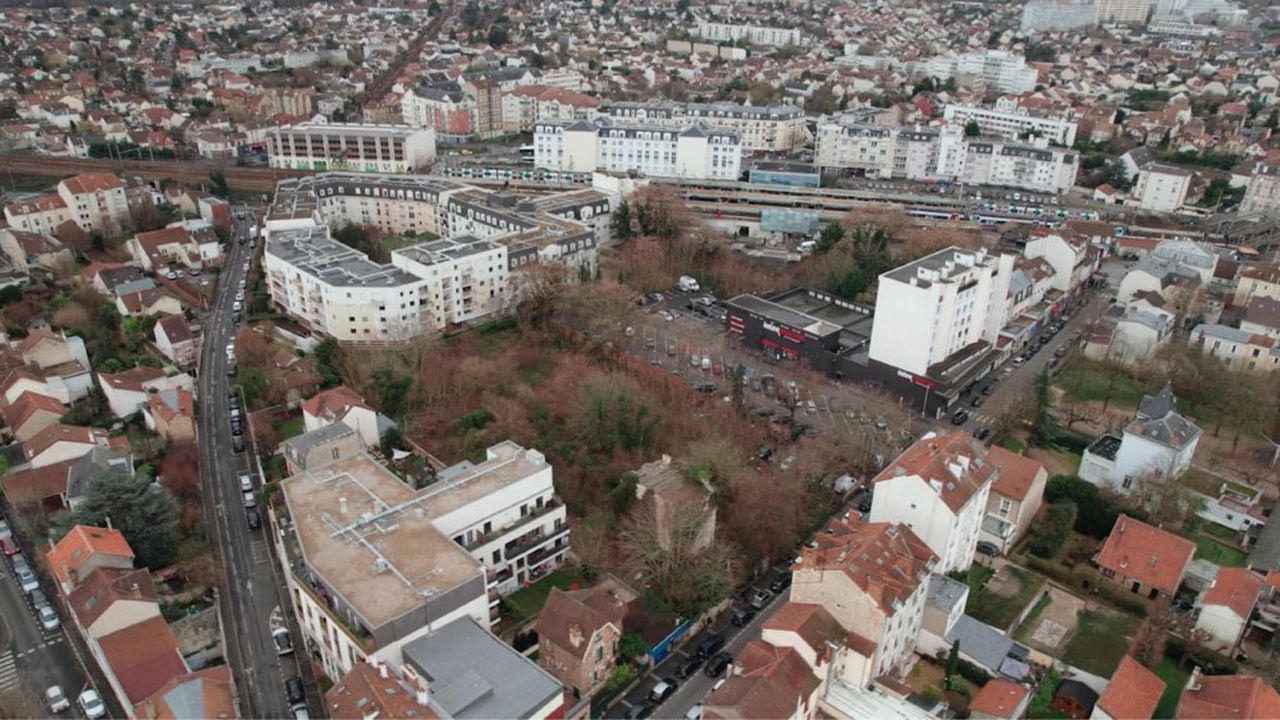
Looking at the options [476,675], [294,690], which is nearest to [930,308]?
[476,675]

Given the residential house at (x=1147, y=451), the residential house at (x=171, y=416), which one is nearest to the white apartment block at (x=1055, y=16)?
the residential house at (x=1147, y=451)

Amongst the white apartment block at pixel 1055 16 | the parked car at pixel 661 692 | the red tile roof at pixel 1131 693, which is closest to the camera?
the red tile roof at pixel 1131 693

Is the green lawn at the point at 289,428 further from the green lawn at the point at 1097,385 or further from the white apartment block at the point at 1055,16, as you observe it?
the white apartment block at the point at 1055,16

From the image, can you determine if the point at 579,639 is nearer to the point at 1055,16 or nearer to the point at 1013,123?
the point at 1013,123

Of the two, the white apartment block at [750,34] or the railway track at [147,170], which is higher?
the white apartment block at [750,34]

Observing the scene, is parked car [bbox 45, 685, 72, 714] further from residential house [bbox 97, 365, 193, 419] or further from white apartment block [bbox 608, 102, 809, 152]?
white apartment block [bbox 608, 102, 809, 152]

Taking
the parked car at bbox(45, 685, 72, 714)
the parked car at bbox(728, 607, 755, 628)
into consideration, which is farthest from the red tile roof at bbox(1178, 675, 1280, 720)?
the parked car at bbox(45, 685, 72, 714)
